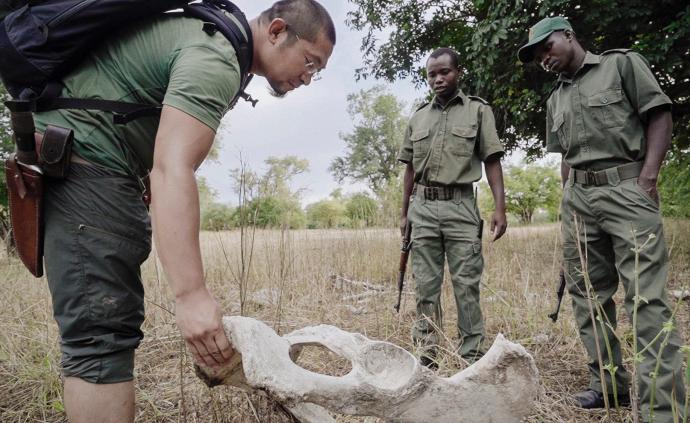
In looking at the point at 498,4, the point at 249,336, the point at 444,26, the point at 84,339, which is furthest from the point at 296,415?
the point at 444,26

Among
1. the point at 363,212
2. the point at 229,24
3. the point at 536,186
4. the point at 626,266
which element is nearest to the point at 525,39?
the point at 363,212

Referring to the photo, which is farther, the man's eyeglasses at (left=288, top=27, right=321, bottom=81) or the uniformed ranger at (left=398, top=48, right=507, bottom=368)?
the uniformed ranger at (left=398, top=48, right=507, bottom=368)

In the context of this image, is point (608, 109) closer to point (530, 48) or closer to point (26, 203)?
point (530, 48)

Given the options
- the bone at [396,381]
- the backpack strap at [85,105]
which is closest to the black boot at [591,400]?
the bone at [396,381]

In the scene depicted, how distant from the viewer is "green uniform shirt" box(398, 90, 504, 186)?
2.76 meters

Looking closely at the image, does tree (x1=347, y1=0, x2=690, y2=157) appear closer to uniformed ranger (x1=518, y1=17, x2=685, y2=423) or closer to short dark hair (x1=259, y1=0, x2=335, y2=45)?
uniformed ranger (x1=518, y1=17, x2=685, y2=423)

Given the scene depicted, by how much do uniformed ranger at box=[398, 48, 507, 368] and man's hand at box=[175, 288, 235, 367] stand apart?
1.79 meters

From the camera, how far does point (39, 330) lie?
8.68ft

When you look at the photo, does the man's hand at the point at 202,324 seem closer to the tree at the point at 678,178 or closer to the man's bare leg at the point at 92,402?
the man's bare leg at the point at 92,402

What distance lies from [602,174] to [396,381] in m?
1.61

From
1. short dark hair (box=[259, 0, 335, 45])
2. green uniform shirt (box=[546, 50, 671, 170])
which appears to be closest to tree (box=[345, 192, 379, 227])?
green uniform shirt (box=[546, 50, 671, 170])

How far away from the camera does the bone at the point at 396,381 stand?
103cm

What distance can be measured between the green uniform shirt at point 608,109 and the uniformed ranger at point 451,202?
588 millimetres

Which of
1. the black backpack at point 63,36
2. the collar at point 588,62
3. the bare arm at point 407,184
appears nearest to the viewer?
the black backpack at point 63,36
